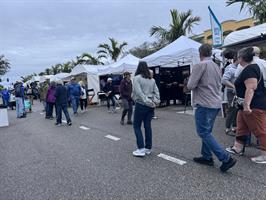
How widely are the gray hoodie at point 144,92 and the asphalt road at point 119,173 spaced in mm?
997

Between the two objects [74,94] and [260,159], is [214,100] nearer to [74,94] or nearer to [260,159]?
[260,159]

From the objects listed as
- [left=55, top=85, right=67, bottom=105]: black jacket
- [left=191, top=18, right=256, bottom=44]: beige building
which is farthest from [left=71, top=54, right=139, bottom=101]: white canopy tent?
[left=191, top=18, right=256, bottom=44]: beige building

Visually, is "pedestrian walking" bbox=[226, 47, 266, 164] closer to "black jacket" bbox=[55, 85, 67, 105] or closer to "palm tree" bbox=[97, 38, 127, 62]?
"black jacket" bbox=[55, 85, 67, 105]

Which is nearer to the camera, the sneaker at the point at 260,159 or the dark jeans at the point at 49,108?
the sneaker at the point at 260,159

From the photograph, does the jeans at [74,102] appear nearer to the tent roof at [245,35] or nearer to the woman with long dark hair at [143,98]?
the tent roof at [245,35]

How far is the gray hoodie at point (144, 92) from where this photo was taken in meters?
4.88

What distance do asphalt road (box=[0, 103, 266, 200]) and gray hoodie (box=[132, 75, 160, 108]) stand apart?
1.00 meters

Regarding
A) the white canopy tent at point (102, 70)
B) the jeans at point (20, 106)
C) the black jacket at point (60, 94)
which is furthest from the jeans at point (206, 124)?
the white canopy tent at point (102, 70)

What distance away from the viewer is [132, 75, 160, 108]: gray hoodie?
4.88 meters

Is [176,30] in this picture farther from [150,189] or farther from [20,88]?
[150,189]

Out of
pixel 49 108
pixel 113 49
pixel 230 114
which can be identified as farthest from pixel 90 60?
pixel 230 114

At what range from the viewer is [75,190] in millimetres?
3729

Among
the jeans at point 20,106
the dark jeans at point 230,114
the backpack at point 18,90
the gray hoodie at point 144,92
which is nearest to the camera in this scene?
the gray hoodie at point 144,92

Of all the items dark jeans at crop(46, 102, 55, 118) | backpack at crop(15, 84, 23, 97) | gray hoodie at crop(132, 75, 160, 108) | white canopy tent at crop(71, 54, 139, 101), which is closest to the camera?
gray hoodie at crop(132, 75, 160, 108)
